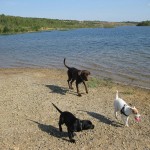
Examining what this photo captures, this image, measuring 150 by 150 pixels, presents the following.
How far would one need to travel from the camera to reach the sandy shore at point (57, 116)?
920cm

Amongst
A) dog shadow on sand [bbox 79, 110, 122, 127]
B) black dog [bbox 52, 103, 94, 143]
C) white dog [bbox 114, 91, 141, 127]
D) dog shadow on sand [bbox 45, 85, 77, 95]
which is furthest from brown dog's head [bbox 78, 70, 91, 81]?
black dog [bbox 52, 103, 94, 143]

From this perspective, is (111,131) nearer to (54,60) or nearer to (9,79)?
(9,79)

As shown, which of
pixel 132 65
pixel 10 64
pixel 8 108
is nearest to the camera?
pixel 8 108

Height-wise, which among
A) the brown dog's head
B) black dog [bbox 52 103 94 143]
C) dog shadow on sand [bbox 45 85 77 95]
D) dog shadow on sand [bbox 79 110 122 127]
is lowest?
dog shadow on sand [bbox 45 85 77 95]

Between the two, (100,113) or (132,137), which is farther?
(100,113)

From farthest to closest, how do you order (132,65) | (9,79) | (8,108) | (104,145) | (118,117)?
(132,65)
(9,79)
(8,108)
(118,117)
(104,145)

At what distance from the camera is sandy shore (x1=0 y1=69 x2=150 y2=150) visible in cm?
920

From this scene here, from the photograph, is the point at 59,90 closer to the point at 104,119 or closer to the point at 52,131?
the point at 104,119

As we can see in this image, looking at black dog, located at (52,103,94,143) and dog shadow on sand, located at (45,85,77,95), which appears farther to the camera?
dog shadow on sand, located at (45,85,77,95)

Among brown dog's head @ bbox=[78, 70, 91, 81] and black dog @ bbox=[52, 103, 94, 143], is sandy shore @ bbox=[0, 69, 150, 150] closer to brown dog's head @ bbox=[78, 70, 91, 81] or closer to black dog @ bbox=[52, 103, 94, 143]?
black dog @ bbox=[52, 103, 94, 143]

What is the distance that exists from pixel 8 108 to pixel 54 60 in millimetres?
16038

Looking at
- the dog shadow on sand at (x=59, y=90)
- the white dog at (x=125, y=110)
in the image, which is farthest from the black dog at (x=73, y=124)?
the dog shadow on sand at (x=59, y=90)

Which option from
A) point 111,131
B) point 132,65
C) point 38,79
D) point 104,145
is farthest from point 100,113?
point 132,65

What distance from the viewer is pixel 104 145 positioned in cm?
908
